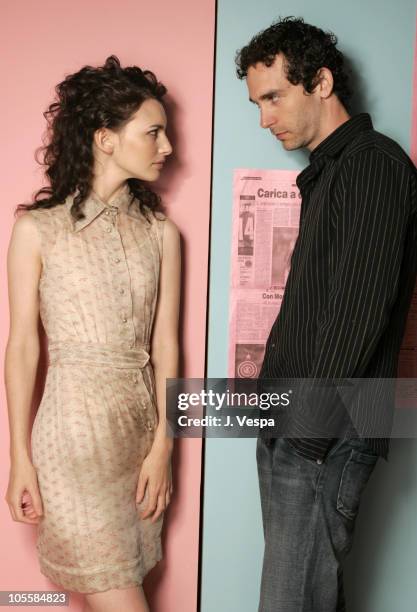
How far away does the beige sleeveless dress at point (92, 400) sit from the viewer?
5.21 feet

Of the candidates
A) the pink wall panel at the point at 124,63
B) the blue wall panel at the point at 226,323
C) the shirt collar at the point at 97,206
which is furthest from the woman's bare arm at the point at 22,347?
the blue wall panel at the point at 226,323

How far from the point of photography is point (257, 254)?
1.91m

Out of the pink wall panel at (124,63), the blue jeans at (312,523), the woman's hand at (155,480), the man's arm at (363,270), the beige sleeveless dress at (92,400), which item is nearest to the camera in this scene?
the man's arm at (363,270)

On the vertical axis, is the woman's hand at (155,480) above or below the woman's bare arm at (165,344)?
below

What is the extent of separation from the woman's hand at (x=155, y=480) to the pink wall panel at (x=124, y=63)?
0.63 ft

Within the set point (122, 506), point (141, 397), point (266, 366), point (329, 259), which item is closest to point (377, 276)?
point (329, 259)

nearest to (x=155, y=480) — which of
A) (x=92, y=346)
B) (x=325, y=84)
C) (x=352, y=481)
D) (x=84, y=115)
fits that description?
(x=92, y=346)

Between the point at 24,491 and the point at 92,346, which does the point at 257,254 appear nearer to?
the point at 92,346

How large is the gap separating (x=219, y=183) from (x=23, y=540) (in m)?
1.14

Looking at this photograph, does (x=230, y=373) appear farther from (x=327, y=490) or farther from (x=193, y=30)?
(x=193, y=30)

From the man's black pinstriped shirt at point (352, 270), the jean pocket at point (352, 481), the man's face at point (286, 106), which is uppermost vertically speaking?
the man's face at point (286, 106)

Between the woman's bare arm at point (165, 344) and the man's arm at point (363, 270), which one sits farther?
the woman's bare arm at point (165, 344)

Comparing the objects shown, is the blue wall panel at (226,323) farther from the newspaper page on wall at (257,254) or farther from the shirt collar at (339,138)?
the shirt collar at (339,138)

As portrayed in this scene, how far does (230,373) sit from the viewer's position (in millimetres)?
1921
